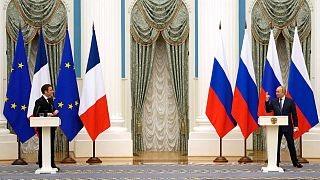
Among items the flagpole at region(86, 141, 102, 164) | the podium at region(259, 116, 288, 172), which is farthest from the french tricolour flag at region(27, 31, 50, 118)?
the podium at region(259, 116, 288, 172)

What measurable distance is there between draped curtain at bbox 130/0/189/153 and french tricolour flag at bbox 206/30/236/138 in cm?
253

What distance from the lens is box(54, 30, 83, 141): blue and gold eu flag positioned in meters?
15.6

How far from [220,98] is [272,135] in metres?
2.73

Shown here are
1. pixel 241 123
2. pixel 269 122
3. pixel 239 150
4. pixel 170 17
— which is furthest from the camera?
pixel 170 17

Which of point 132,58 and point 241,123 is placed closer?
point 241,123

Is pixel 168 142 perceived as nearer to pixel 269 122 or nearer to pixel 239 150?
pixel 239 150

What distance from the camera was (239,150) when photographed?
1700 centimetres

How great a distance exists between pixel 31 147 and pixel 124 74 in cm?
290

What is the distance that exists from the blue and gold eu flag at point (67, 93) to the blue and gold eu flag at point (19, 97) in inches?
26.3

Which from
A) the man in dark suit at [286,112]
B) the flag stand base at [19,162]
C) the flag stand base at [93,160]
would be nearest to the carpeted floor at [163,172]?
the man in dark suit at [286,112]

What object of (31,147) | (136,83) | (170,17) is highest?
(170,17)

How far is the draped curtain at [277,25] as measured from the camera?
59.7 ft

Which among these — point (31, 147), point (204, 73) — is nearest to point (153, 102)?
point (204, 73)

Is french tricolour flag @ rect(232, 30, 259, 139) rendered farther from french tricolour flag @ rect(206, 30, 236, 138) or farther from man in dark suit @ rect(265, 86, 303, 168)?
man in dark suit @ rect(265, 86, 303, 168)
